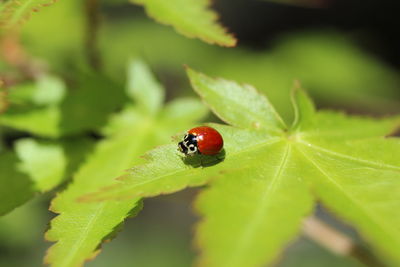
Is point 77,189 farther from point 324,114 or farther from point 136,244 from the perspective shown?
point 136,244

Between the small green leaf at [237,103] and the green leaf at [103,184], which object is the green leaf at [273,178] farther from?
the green leaf at [103,184]

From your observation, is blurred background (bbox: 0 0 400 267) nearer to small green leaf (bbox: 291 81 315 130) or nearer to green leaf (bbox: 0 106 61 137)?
green leaf (bbox: 0 106 61 137)

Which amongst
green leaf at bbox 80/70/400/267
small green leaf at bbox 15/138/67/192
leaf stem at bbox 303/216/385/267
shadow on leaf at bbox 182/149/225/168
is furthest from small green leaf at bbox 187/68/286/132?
small green leaf at bbox 15/138/67/192

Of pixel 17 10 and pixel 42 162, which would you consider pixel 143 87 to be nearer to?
pixel 42 162

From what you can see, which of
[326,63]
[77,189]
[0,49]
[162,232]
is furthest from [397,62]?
[77,189]

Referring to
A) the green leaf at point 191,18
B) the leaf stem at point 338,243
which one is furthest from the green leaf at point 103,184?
the leaf stem at point 338,243

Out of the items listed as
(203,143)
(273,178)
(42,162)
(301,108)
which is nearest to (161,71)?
(42,162)
